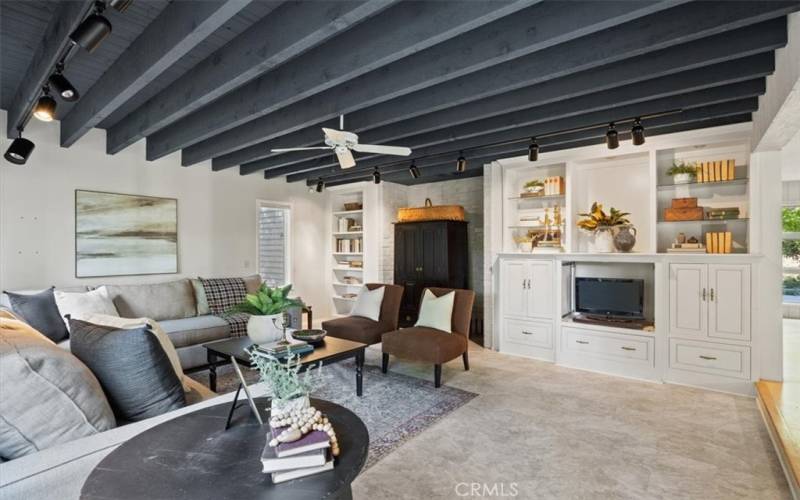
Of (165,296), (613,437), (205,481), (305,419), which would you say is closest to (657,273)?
(613,437)

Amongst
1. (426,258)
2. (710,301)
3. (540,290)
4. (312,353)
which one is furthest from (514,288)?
(312,353)

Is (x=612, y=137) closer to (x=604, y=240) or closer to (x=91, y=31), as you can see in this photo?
(x=604, y=240)

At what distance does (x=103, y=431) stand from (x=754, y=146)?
484 centimetres

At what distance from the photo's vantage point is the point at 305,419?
4.38 feet

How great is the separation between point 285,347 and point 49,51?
237cm

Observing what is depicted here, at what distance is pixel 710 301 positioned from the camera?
382 cm

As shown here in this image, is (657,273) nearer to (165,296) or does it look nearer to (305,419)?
(305,419)

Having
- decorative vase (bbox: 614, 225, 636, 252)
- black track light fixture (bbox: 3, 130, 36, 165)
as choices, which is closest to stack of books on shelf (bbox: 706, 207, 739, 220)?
decorative vase (bbox: 614, 225, 636, 252)

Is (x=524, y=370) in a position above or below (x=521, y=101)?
below

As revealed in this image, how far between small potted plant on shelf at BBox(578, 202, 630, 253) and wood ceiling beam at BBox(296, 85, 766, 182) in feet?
3.96

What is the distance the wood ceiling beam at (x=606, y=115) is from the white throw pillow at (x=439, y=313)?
1657 millimetres

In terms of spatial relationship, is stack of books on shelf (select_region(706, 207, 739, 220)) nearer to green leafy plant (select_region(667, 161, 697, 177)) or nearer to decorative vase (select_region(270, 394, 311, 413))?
green leafy plant (select_region(667, 161, 697, 177))

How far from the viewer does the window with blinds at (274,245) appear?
6801 mm

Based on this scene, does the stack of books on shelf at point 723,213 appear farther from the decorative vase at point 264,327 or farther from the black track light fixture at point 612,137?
the decorative vase at point 264,327
